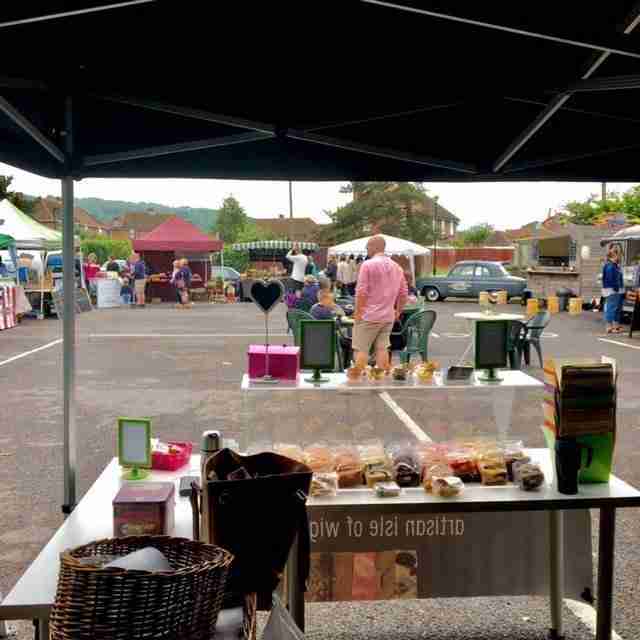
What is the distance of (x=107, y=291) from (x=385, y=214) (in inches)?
1454

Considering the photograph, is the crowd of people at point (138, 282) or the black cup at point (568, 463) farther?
the crowd of people at point (138, 282)

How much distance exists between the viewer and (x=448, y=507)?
2586mm

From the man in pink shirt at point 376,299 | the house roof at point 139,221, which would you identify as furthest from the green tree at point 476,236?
the man in pink shirt at point 376,299

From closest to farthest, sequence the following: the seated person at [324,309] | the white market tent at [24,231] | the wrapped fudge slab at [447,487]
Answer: the wrapped fudge slab at [447,487] → the seated person at [324,309] → the white market tent at [24,231]

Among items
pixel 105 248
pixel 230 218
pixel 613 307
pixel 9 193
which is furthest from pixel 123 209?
pixel 613 307

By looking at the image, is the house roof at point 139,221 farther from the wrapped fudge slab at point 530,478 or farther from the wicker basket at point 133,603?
the wicker basket at point 133,603

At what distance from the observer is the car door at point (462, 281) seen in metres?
25.1

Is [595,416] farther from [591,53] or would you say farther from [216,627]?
[216,627]

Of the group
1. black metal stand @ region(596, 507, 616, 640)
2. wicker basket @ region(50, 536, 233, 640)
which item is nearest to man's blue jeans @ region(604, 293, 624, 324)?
black metal stand @ region(596, 507, 616, 640)

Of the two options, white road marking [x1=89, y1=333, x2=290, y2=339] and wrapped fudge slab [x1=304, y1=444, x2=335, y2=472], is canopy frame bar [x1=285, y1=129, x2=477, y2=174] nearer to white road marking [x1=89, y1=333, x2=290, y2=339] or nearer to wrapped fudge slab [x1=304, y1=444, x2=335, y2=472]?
wrapped fudge slab [x1=304, y1=444, x2=335, y2=472]

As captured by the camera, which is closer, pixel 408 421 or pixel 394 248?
pixel 408 421

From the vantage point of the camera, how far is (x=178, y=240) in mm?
25844

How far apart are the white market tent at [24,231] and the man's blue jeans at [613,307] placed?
12.5m

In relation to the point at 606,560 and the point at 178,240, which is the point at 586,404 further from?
the point at 178,240
